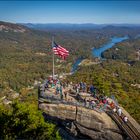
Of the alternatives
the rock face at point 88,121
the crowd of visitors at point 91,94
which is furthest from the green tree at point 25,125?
the crowd of visitors at point 91,94

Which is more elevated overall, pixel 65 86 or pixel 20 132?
pixel 65 86

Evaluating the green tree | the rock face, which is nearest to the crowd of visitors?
the rock face

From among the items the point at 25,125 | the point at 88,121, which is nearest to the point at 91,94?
the point at 88,121

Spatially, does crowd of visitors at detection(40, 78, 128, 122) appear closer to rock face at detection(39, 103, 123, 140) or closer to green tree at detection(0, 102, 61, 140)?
rock face at detection(39, 103, 123, 140)

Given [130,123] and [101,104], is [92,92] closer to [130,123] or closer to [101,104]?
[101,104]

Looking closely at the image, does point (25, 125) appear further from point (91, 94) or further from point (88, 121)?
point (91, 94)

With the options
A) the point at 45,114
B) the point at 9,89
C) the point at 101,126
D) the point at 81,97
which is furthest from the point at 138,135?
the point at 9,89

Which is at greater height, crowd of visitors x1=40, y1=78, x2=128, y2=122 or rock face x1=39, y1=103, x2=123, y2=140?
crowd of visitors x1=40, y1=78, x2=128, y2=122

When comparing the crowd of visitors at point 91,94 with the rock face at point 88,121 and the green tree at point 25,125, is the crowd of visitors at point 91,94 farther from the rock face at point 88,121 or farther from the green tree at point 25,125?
the green tree at point 25,125
